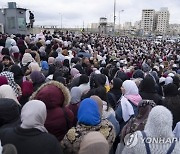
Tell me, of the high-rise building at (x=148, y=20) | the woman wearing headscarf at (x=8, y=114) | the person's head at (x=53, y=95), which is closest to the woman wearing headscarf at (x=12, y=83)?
the person's head at (x=53, y=95)

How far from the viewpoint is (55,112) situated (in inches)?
148

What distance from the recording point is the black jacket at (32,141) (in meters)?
2.88

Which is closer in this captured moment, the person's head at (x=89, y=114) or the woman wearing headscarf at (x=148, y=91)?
the person's head at (x=89, y=114)

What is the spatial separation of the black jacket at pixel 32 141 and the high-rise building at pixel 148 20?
164314mm

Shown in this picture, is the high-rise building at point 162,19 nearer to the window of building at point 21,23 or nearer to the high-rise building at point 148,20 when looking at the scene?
the high-rise building at point 148,20

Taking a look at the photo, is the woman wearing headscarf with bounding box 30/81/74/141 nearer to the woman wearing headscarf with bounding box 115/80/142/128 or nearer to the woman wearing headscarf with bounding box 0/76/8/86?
the woman wearing headscarf with bounding box 115/80/142/128

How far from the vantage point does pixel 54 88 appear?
3.92 metres

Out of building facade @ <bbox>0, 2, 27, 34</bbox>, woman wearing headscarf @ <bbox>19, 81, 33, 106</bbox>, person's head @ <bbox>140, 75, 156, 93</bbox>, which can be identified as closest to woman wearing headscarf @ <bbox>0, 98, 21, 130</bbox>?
woman wearing headscarf @ <bbox>19, 81, 33, 106</bbox>

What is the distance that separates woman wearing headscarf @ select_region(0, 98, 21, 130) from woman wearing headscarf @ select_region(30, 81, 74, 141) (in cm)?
40

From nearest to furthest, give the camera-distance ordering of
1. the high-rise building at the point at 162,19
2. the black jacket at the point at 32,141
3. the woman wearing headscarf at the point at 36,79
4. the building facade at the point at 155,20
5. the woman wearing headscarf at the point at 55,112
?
the black jacket at the point at 32,141 < the woman wearing headscarf at the point at 55,112 < the woman wearing headscarf at the point at 36,79 < the building facade at the point at 155,20 < the high-rise building at the point at 162,19

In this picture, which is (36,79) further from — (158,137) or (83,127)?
(158,137)

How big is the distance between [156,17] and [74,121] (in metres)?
179

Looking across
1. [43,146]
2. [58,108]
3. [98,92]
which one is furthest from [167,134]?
[98,92]

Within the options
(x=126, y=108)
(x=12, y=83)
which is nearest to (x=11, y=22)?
(x=12, y=83)
